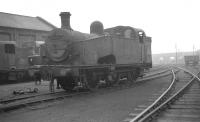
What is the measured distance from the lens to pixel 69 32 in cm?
1063

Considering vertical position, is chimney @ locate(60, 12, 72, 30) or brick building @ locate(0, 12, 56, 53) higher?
brick building @ locate(0, 12, 56, 53)

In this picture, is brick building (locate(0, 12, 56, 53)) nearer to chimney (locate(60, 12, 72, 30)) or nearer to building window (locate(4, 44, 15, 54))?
building window (locate(4, 44, 15, 54))

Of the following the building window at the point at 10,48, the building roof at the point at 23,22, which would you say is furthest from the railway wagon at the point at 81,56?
the building roof at the point at 23,22

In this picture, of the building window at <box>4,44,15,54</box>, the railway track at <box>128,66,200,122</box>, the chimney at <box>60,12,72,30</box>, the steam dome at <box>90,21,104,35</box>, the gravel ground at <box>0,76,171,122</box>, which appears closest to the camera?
the railway track at <box>128,66,200,122</box>

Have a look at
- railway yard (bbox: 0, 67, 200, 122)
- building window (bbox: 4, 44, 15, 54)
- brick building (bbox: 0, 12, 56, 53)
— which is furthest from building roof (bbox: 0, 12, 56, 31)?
railway yard (bbox: 0, 67, 200, 122)

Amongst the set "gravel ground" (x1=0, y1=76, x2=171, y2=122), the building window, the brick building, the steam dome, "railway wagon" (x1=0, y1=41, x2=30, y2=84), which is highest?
the brick building

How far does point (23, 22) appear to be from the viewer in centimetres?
3353

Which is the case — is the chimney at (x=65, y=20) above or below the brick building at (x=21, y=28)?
below

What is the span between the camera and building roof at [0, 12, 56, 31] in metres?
31.0

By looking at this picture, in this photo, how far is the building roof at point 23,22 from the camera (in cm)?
3098

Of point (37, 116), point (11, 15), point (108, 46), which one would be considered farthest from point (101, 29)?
point (11, 15)

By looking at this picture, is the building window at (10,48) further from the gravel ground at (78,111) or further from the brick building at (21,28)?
the gravel ground at (78,111)

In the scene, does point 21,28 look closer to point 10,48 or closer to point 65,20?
point 10,48

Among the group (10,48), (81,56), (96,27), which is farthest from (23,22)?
(81,56)
